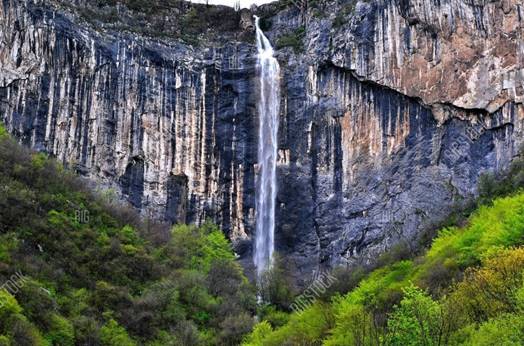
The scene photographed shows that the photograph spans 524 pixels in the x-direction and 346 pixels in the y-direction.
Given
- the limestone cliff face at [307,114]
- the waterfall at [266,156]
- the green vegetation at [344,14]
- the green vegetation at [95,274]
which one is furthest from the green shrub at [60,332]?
the green vegetation at [344,14]

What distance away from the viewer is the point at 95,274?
140 ft

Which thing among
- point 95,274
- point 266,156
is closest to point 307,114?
point 266,156

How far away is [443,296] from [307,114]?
3177 centimetres

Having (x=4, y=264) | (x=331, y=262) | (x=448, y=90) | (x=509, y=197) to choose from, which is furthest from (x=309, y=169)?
(x=4, y=264)

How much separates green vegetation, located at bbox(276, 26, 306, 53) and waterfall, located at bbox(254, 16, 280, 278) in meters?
0.98

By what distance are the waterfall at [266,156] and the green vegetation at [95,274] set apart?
4863 millimetres

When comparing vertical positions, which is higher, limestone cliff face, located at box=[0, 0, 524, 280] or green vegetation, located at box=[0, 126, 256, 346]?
limestone cliff face, located at box=[0, 0, 524, 280]

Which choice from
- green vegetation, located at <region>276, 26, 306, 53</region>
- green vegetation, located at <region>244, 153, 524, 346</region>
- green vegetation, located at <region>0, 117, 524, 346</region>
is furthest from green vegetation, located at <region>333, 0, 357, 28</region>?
green vegetation, located at <region>244, 153, 524, 346</region>

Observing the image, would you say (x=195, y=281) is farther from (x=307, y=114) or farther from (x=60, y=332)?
(x=307, y=114)

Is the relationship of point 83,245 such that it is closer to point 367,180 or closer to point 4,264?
point 4,264

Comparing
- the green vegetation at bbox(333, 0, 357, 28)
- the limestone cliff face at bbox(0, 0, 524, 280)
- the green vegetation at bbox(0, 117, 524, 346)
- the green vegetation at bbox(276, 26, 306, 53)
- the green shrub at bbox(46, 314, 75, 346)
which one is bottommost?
the green shrub at bbox(46, 314, 75, 346)

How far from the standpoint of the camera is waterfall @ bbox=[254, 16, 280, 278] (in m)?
56.1

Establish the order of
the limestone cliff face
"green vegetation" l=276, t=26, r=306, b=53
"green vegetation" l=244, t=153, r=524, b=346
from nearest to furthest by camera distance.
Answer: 1. "green vegetation" l=244, t=153, r=524, b=346
2. the limestone cliff face
3. "green vegetation" l=276, t=26, r=306, b=53

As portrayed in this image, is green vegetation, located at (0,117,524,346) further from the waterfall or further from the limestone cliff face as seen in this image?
the limestone cliff face
